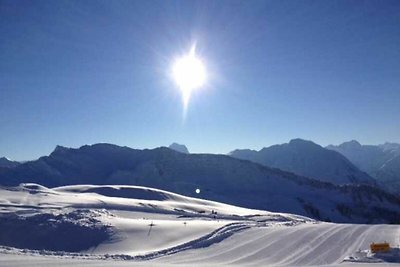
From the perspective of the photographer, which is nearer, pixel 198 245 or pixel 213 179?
pixel 198 245

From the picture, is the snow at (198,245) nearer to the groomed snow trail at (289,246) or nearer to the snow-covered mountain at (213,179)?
the groomed snow trail at (289,246)

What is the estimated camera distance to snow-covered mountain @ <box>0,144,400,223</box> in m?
149

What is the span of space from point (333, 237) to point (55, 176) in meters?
141

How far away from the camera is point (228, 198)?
14775 centimetres

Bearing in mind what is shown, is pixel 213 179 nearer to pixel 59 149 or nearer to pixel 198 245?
pixel 59 149

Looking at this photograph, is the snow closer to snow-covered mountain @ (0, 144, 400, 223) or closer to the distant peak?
snow-covered mountain @ (0, 144, 400, 223)

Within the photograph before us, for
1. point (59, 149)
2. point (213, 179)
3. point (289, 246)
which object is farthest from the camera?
point (59, 149)


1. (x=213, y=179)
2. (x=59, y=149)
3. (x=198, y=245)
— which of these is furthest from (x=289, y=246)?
(x=59, y=149)

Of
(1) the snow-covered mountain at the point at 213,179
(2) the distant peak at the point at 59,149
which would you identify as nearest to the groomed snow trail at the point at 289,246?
(1) the snow-covered mountain at the point at 213,179

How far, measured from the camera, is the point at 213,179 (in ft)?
554

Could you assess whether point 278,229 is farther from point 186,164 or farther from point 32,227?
point 186,164

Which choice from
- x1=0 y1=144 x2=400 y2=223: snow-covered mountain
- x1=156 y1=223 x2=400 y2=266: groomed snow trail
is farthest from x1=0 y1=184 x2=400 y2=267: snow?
x1=0 y1=144 x2=400 y2=223: snow-covered mountain

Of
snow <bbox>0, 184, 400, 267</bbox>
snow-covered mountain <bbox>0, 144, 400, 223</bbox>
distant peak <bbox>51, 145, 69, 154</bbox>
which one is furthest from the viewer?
distant peak <bbox>51, 145, 69, 154</bbox>

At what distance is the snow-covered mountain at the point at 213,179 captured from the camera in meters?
149
